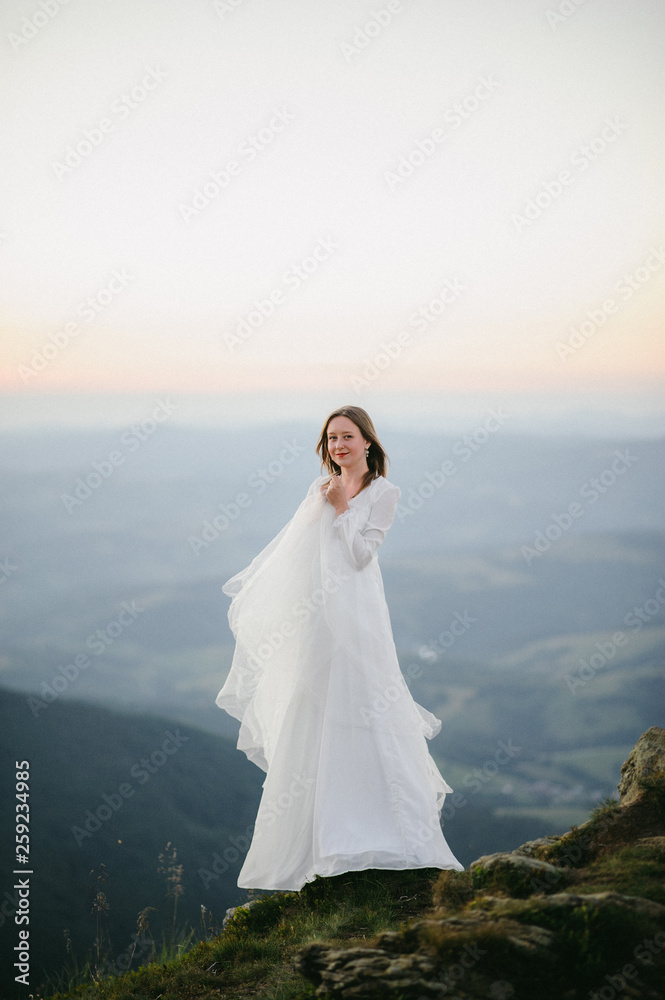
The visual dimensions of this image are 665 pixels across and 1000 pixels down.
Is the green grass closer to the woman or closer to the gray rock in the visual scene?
the woman

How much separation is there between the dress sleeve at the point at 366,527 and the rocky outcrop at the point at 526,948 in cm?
214

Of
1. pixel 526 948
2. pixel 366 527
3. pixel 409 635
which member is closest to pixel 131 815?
pixel 366 527

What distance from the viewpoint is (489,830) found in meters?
18.3

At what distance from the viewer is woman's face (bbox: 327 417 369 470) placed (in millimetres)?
5020

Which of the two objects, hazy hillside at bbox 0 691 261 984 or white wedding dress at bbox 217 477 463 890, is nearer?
white wedding dress at bbox 217 477 463 890

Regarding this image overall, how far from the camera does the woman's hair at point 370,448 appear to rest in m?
5.07

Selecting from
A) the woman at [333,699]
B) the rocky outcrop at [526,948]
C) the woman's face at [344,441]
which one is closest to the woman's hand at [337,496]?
the woman at [333,699]

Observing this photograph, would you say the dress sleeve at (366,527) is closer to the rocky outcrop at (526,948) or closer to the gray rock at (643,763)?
the rocky outcrop at (526,948)

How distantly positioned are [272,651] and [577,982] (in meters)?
2.70

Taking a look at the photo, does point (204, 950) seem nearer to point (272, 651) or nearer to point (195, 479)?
point (272, 651)

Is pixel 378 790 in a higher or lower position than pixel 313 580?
lower

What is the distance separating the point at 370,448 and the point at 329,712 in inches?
77.2

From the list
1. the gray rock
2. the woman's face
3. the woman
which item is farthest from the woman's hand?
the gray rock

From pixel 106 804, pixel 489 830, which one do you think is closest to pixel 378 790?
pixel 106 804
